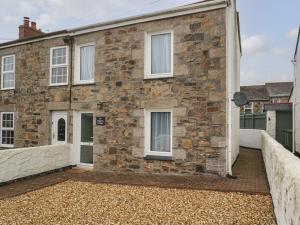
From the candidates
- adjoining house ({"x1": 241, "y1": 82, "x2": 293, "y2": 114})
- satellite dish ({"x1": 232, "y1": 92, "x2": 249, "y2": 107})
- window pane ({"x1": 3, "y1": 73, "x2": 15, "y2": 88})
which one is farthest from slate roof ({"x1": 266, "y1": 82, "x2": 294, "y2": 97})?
window pane ({"x1": 3, "y1": 73, "x2": 15, "y2": 88})

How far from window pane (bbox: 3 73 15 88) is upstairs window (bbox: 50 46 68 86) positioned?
255 centimetres

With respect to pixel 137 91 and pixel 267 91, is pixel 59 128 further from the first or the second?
pixel 267 91

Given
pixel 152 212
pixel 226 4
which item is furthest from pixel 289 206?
pixel 226 4

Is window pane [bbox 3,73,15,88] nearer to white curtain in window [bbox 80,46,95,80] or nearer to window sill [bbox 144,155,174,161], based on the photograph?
white curtain in window [bbox 80,46,95,80]

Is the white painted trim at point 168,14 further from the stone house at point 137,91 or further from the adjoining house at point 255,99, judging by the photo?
the adjoining house at point 255,99

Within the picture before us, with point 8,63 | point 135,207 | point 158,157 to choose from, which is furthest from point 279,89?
point 135,207

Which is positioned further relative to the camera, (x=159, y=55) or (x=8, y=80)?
(x=8, y=80)

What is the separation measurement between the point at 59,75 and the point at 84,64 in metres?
1.24

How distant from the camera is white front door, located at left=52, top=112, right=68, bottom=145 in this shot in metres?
10.4

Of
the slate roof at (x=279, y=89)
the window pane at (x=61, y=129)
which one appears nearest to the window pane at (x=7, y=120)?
the window pane at (x=61, y=129)

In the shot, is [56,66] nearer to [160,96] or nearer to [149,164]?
[160,96]

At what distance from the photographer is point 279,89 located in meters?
29.9

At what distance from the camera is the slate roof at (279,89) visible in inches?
1137

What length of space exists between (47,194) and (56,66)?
19.0 feet
